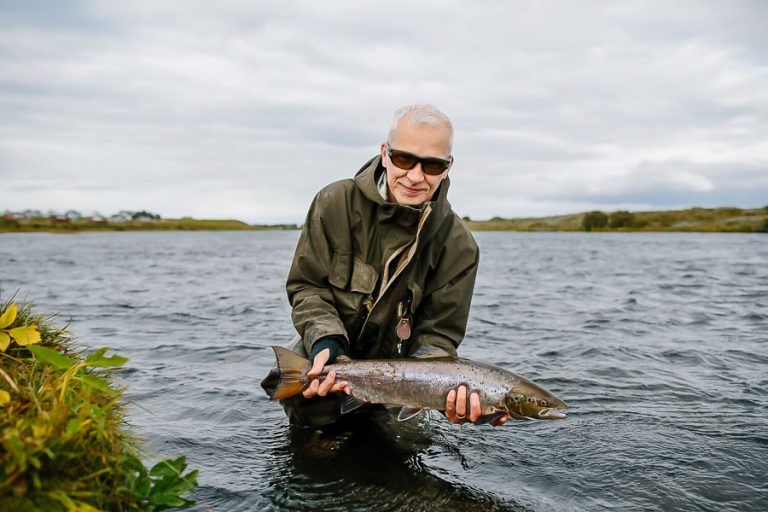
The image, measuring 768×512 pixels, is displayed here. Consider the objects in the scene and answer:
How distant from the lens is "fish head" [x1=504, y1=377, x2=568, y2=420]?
480cm

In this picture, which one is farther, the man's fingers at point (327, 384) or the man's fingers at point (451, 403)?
the man's fingers at point (327, 384)

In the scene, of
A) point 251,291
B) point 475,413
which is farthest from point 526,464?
point 251,291

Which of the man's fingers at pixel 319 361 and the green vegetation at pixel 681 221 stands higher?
the green vegetation at pixel 681 221

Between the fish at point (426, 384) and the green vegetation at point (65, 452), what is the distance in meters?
1.61

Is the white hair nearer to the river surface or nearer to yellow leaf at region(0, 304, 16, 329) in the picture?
the river surface

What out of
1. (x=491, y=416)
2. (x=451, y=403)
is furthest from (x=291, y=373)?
(x=491, y=416)

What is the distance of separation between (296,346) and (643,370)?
17.1 feet

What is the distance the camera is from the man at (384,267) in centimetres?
532

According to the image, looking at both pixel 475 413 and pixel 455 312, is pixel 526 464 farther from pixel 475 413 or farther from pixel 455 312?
pixel 455 312

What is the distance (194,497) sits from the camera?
4.43 meters

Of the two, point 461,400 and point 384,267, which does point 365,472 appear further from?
point 384,267

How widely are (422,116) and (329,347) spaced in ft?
6.50

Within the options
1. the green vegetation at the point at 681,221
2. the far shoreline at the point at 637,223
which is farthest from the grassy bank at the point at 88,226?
the green vegetation at the point at 681,221

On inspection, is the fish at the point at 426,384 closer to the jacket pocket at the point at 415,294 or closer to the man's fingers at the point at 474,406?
the man's fingers at the point at 474,406
